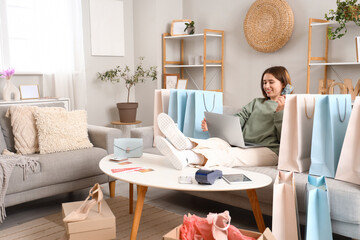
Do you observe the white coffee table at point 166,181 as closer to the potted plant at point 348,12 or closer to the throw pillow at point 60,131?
the throw pillow at point 60,131

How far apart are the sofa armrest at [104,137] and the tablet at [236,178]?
4.26 ft

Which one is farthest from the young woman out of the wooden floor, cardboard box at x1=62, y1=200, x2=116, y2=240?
cardboard box at x1=62, y1=200, x2=116, y2=240

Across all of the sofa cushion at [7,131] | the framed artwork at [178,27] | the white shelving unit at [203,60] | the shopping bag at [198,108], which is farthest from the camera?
the framed artwork at [178,27]

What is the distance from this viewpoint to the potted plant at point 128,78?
15.5 feet

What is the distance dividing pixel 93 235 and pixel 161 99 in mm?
1525

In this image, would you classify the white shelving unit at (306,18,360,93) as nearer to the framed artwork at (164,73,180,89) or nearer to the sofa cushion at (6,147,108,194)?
the framed artwork at (164,73,180,89)

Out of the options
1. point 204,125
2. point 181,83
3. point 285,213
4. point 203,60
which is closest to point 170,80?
point 181,83

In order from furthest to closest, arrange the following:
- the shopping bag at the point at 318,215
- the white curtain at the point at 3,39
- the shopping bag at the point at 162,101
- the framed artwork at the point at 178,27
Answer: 1. the framed artwork at the point at 178,27
2. the white curtain at the point at 3,39
3. the shopping bag at the point at 162,101
4. the shopping bag at the point at 318,215

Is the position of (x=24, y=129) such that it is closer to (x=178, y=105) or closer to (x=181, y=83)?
(x=178, y=105)

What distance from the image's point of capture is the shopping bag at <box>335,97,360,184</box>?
2025 mm

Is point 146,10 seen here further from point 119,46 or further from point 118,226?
point 118,226

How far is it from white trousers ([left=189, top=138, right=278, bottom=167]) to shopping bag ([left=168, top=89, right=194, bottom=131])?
589mm

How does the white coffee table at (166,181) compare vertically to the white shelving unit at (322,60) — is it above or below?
below

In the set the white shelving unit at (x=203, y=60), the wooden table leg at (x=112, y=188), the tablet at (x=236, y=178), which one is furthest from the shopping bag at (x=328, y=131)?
the white shelving unit at (x=203, y=60)
